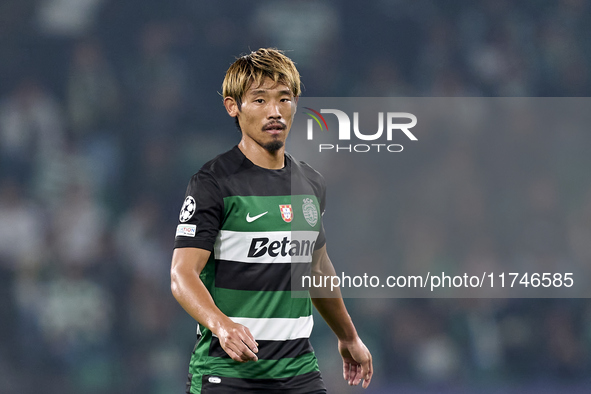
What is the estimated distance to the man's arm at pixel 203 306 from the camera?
1.93m

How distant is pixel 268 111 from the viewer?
2.39 meters

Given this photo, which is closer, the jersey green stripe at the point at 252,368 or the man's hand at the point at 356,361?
the jersey green stripe at the point at 252,368

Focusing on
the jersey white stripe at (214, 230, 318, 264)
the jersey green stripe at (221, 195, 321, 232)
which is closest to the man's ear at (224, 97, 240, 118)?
the jersey green stripe at (221, 195, 321, 232)

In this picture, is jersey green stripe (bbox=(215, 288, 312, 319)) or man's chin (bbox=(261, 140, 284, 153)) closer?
jersey green stripe (bbox=(215, 288, 312, 319))

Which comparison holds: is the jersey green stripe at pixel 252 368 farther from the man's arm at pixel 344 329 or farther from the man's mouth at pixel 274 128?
the man's mouth at pixel 274 128

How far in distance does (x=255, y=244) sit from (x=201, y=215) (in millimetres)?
197

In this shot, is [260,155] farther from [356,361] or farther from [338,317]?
[356,361]

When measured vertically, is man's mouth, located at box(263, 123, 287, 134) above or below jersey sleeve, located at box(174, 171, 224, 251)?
above

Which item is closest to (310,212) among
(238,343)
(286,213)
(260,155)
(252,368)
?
(286,213)

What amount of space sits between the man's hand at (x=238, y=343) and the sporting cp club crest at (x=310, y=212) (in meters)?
0.58

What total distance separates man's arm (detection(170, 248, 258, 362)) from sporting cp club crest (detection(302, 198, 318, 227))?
1.26 ft

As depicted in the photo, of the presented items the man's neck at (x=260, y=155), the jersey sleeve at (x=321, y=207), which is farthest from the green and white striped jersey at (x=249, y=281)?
the jersey sleeve at (x=321, y=207)

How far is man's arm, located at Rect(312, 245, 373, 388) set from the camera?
8.43 feet

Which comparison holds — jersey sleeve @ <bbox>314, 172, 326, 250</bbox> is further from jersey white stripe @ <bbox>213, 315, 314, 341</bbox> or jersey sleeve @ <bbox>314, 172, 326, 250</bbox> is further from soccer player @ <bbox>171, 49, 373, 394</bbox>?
jersey white stripe @ <bbox>213, 315, 314, 341</bbox>
